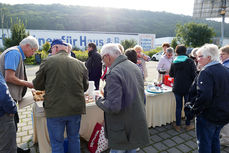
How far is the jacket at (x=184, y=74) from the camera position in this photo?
3.04m

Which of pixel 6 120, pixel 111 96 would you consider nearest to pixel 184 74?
pixel 111 96

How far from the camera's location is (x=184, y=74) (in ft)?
10.1

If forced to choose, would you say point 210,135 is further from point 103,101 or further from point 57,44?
point 57,44

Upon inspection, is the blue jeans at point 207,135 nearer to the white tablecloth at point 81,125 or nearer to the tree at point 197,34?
the white tablecloth at point 81,125

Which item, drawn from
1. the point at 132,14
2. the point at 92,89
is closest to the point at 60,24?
the point at 132,14

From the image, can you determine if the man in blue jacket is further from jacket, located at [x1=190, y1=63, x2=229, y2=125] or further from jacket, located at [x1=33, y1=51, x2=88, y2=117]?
jacket, located at [x1=190, y1=63, x2=229, y2=125]

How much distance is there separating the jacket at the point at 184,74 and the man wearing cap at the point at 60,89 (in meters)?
2.02

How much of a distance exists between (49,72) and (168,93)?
261cm

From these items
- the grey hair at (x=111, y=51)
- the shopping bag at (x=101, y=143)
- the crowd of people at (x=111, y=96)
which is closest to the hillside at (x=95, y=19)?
the crowd of people at (x=111, y=96)

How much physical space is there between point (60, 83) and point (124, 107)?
0.79 m

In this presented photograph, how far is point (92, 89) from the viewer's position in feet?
9.36

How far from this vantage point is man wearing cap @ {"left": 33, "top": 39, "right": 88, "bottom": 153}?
1.78 meters

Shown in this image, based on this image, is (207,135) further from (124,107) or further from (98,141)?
(98,141)

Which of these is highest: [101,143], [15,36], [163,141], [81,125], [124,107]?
[15,36]
